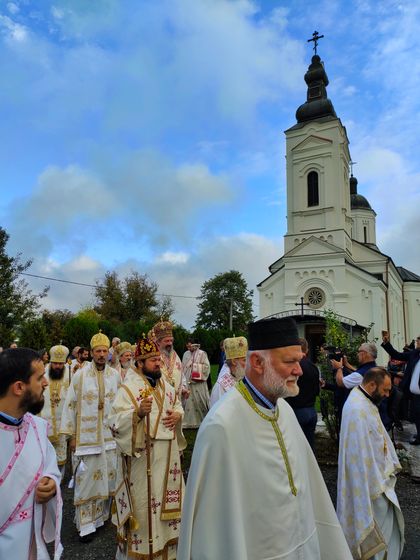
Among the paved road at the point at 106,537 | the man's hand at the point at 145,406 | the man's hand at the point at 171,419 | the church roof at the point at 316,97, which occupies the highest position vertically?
the church roof at the point at 316,97

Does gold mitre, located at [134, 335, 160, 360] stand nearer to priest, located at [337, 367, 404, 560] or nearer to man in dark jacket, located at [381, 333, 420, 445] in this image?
priest, located at [337, 367, 404, 560]

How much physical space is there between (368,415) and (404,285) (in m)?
49.8

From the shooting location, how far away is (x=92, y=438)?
207 inches

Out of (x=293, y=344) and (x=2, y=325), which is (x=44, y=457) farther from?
(x=2, y=325)

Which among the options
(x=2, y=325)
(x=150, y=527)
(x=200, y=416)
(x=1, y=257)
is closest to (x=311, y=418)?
(x=150, y=527)

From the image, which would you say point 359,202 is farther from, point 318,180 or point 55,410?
point 55,410

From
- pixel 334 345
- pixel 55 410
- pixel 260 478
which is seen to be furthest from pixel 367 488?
pixel 334 345

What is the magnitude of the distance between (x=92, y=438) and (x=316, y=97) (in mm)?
45718

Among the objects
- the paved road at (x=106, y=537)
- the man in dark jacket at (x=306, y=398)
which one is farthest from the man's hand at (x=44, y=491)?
the man in dark jacket at (x=306, y=398)

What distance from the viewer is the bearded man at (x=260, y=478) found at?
212 centimetres

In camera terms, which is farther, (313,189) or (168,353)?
(313,189)

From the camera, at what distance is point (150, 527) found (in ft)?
11.8

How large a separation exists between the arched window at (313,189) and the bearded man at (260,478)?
1540 inches

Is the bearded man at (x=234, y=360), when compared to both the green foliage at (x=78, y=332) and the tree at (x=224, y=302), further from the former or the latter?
the tree at (x=224, y=302)
